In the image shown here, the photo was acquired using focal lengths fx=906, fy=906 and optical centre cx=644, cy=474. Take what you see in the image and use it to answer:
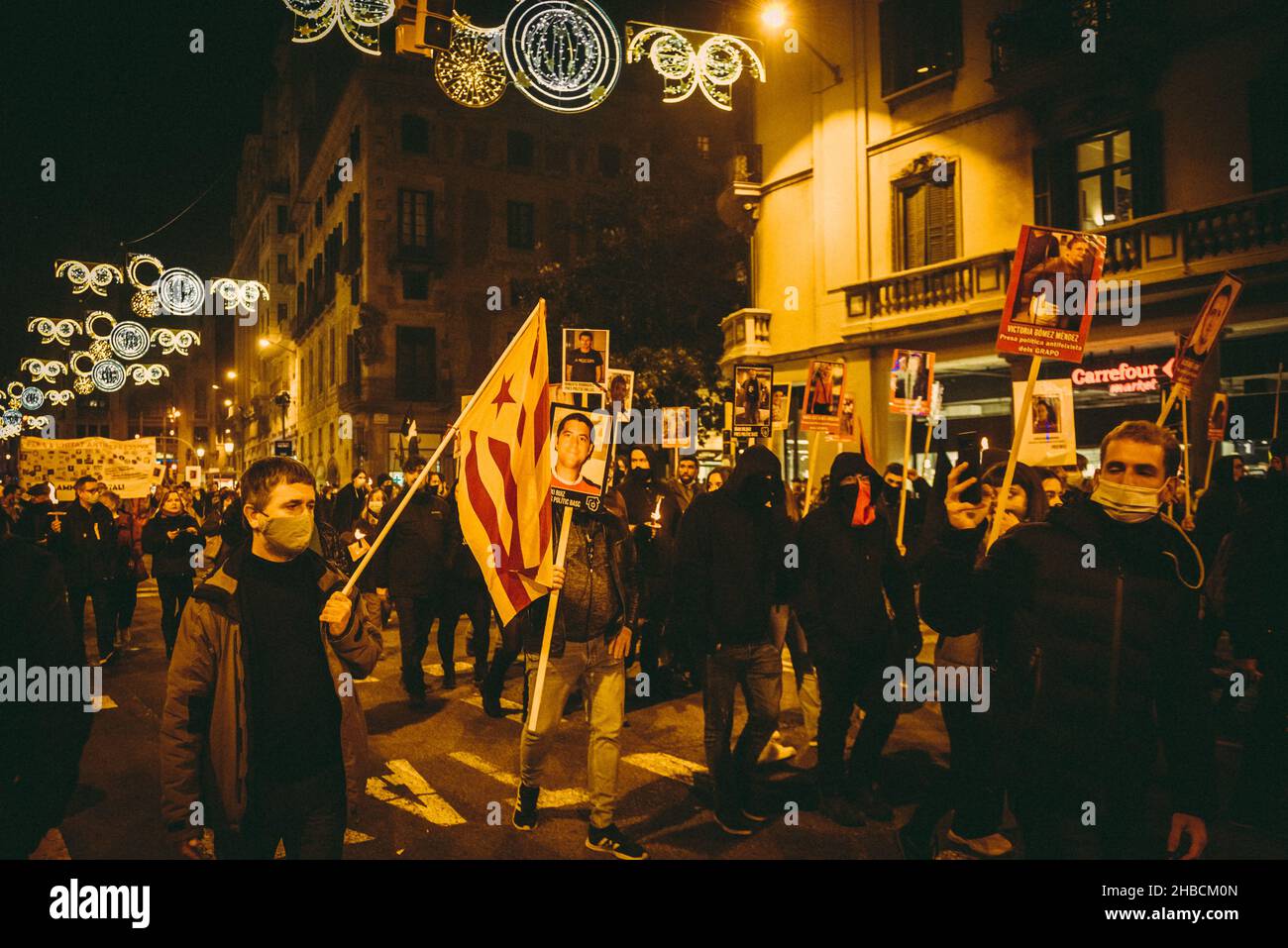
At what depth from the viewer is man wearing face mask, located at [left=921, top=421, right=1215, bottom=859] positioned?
110 inches

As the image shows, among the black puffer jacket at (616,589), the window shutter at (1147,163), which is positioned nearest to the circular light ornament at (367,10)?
the black puffer jacket at (616,589)

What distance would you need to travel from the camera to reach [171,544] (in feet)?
31.6

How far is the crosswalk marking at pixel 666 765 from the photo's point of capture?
230 inches

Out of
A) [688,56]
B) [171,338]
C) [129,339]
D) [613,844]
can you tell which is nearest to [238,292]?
[171,338]

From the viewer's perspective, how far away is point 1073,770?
9.32 feet

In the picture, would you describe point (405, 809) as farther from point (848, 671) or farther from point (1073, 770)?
point (1073, 770)

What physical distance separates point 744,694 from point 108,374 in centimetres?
2196

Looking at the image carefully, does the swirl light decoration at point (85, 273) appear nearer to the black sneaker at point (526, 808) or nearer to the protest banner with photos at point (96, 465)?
the protest banner with photos at point (96, 465)

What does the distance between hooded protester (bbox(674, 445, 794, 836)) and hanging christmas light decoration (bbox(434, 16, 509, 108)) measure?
20.9 feet

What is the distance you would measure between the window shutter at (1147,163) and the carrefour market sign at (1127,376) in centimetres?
250

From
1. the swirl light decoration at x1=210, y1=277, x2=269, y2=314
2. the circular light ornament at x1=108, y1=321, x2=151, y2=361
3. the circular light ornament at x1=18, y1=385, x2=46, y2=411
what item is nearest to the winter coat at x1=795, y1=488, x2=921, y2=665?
the circular light ornament at x1=108, y1=321, x2=151, y2=361

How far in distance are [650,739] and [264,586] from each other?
4.24 m

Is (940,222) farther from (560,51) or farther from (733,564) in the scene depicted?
(733,564)

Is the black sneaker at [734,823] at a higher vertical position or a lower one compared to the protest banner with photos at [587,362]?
lower
